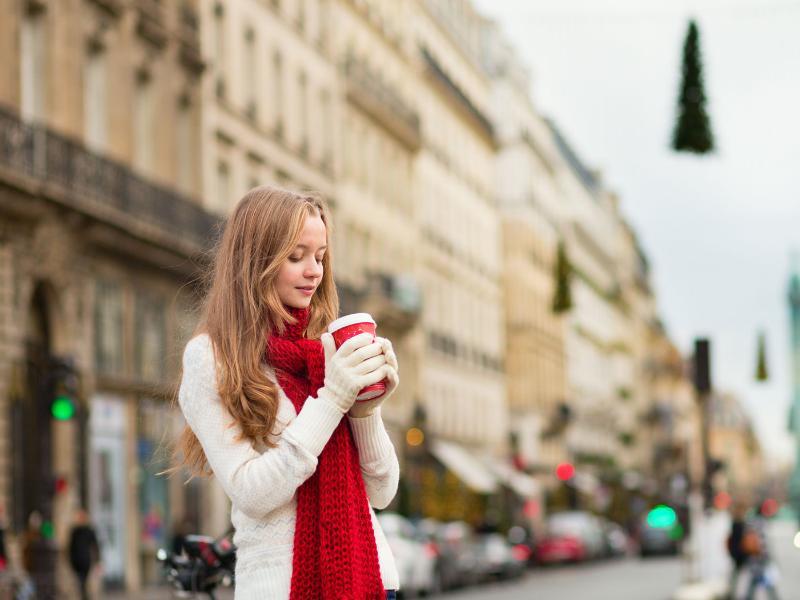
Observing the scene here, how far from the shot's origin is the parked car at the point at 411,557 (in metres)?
32.9

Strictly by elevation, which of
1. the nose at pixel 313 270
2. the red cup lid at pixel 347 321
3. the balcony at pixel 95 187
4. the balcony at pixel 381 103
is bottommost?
the red cup lid at pixel 347 321

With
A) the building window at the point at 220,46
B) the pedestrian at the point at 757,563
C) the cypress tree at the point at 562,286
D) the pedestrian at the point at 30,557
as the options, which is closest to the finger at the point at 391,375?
the pedestrian at the point at 30,557

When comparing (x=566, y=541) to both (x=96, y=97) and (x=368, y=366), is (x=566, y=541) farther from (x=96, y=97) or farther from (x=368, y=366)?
(x=368, y=366)

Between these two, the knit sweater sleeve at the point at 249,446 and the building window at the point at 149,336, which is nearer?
the knit sweater sleeve at the point at 249,446

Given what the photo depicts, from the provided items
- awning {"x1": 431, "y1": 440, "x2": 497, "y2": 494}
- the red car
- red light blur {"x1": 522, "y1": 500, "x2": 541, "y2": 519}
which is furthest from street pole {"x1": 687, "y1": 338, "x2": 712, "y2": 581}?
red light blur {"x1": 522, "y1": 500, "x2": 541, "y2": 519}

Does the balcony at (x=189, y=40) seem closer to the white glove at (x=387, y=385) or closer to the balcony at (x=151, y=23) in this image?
the balcony at (x=151, y=23)

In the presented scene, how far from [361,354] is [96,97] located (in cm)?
3181

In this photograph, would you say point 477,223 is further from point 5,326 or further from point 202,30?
point 5,326

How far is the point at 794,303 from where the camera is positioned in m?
134

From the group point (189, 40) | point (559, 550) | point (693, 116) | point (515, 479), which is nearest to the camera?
point (693, 116)

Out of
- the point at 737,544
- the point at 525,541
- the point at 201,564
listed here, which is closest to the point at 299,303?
the point at 201,564

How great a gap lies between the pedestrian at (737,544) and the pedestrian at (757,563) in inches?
4.1

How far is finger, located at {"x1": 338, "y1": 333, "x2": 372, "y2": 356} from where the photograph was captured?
4.13 metres

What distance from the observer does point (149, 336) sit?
3622cm
